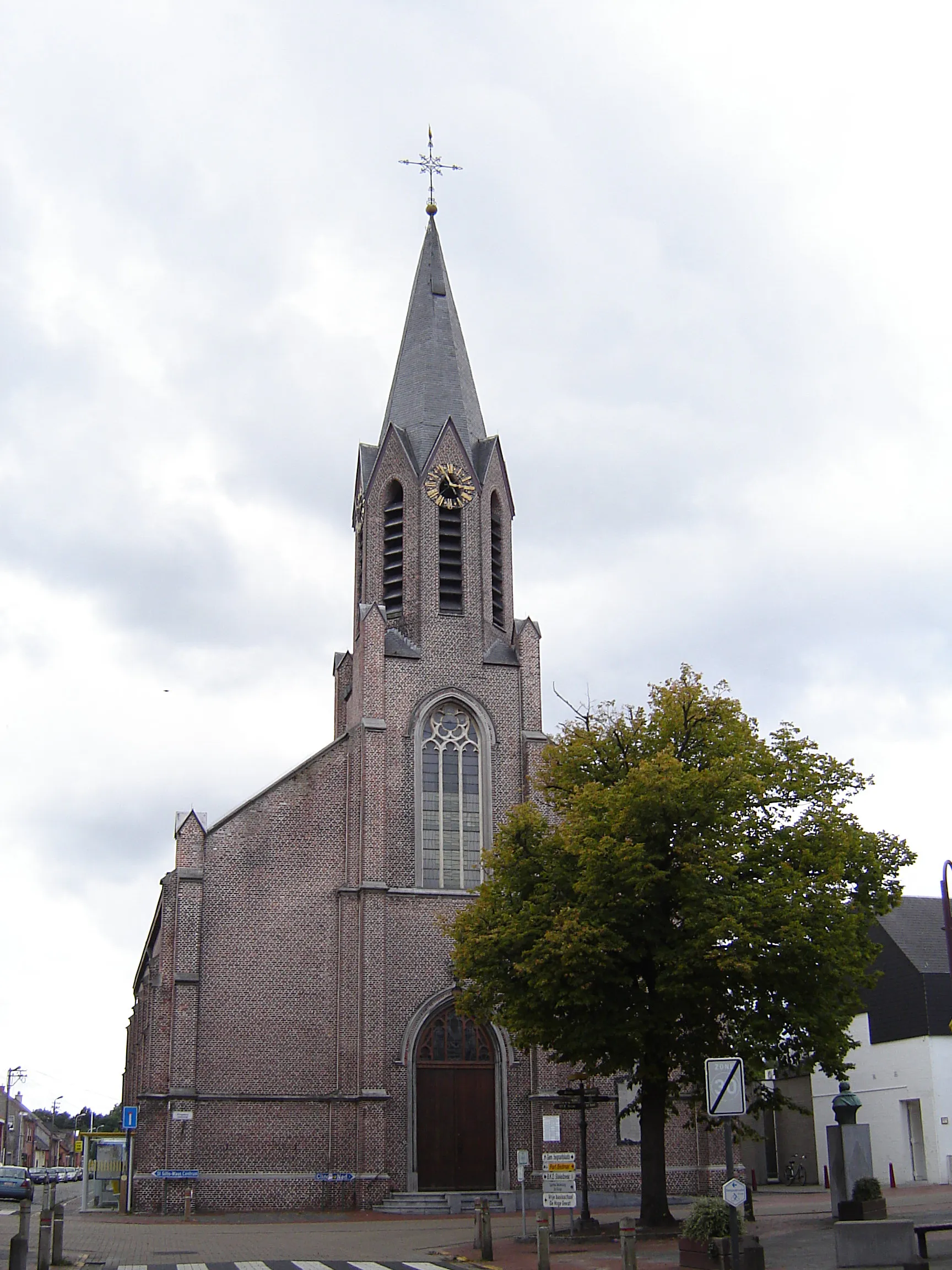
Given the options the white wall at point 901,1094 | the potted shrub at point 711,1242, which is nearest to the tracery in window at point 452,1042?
the white wall at point 901,1094

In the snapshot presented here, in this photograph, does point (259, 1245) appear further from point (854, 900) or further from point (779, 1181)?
point (779, 1181)

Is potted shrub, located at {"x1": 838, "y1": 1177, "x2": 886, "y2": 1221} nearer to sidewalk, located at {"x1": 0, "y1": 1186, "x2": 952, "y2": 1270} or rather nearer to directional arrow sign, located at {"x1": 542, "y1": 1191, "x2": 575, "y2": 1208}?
Result: sidewalk, located at {"x1": 0, "y1": 1186, "x2": 952, "y2": 1270}

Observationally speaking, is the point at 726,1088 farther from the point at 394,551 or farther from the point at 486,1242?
the point at 394,551

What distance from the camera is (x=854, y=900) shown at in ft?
80.4

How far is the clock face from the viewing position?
132 ft

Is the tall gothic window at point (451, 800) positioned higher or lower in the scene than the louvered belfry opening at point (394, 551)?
lower

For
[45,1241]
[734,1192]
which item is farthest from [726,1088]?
[45,1241]

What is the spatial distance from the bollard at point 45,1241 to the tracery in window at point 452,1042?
15628mm

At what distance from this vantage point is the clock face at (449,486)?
40156 millimetres

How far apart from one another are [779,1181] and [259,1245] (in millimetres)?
30208

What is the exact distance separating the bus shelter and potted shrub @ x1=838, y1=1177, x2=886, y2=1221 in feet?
74.8

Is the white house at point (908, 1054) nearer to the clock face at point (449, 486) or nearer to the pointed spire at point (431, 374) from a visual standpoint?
the clock face at point (449, 486)

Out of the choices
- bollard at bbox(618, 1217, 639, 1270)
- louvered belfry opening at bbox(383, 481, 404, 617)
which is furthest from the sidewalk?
louvered belfry opening at bbox(383, 481, 404, 617)

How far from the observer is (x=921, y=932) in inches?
1695
